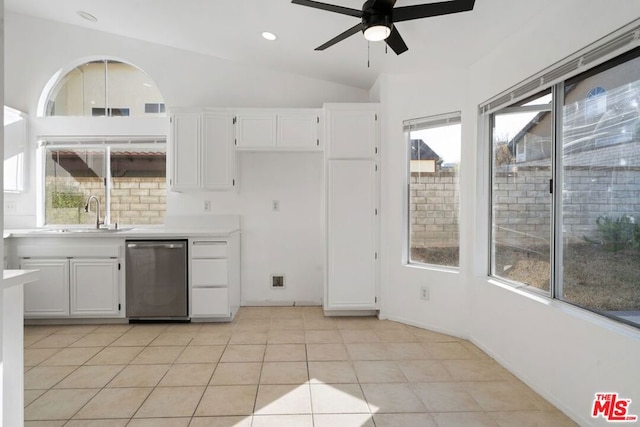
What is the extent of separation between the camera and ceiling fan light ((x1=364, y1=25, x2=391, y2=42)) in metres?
1.96

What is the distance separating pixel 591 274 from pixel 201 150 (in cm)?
339

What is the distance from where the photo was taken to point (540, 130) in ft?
7.85

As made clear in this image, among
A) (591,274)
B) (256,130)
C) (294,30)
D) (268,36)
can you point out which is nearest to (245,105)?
(256,130)

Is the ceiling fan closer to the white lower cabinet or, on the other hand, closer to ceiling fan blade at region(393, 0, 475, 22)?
ceiling fan blade at region(393, 0, 475, 22)

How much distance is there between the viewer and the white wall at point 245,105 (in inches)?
156

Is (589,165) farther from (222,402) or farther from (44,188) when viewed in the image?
(44,188)

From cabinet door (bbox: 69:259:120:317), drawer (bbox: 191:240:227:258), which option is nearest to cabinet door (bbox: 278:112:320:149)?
drawer (bbox: 191:240:227:258)

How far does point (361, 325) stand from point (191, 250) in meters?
1.82

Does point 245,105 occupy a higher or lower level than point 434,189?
higher

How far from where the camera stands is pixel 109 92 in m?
4.07

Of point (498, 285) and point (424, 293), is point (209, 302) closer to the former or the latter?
point (424, 293)

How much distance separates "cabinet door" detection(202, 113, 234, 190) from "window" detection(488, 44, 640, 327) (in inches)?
101

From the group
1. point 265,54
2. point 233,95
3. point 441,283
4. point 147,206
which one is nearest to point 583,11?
point 441,283

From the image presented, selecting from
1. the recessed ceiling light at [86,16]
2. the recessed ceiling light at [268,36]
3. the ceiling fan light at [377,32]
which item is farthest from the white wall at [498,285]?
the recessed ceiling light at [86,16]
